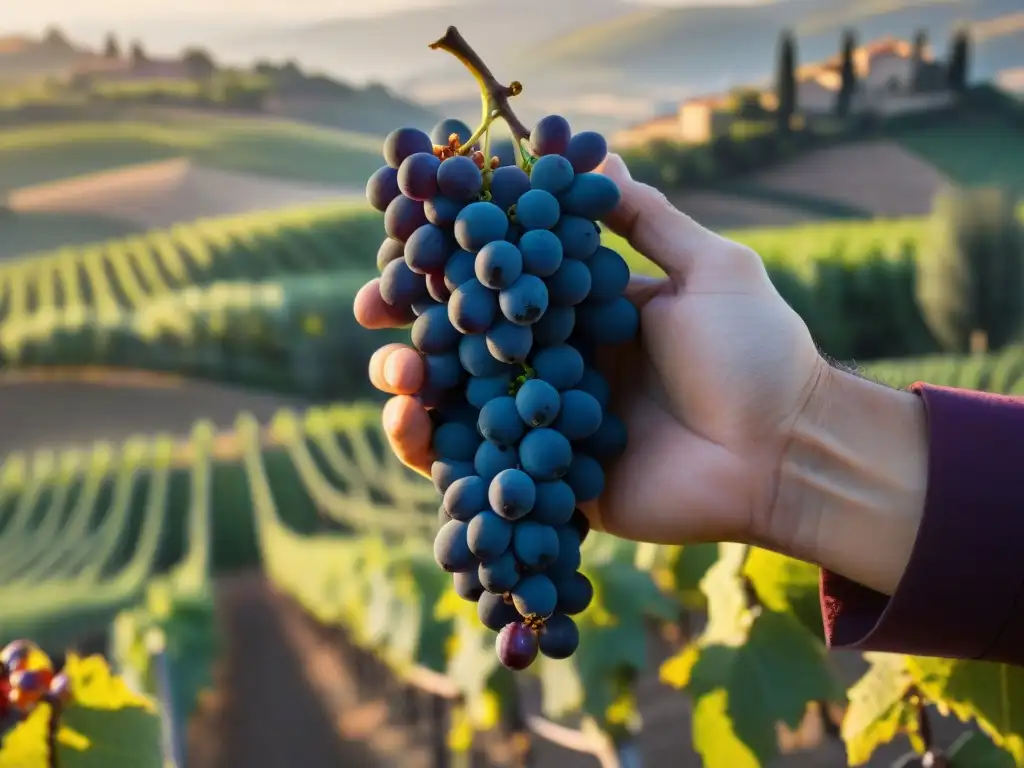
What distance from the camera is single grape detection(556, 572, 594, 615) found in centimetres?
94

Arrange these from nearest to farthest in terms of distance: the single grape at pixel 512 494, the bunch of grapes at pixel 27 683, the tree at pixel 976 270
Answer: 1. the single grape at pixel 512 494
2. the bunch of grapes at pixel 27 683
3. the tree at pixel 976 270

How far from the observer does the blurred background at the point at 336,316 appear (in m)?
4.29

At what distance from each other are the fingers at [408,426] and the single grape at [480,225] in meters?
0.19

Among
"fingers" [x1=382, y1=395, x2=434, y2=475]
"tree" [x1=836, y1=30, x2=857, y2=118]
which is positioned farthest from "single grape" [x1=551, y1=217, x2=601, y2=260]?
"tree" [x1=836, y1=30, x2=857, y2=118]

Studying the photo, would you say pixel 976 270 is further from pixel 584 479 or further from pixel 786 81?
pixel 584 479

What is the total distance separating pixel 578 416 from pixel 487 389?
96 mm

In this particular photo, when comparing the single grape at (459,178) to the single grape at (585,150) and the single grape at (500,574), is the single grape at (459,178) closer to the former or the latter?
the single grape at (585,150)

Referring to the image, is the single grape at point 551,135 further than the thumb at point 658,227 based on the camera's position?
No

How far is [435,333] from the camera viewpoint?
967 mm

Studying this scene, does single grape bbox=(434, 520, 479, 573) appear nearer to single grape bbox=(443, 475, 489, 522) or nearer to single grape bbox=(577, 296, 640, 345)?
single grape bbox=(443, 475, 489, 522)

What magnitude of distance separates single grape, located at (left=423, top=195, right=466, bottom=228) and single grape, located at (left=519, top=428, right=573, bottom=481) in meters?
0.22

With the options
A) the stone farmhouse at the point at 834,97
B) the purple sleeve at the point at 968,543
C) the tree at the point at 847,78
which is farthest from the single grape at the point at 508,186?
the tree at the point at 847,78

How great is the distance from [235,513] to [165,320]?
388 inches

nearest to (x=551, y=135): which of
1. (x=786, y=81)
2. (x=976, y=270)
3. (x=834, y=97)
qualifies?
(x=976, y=270)
